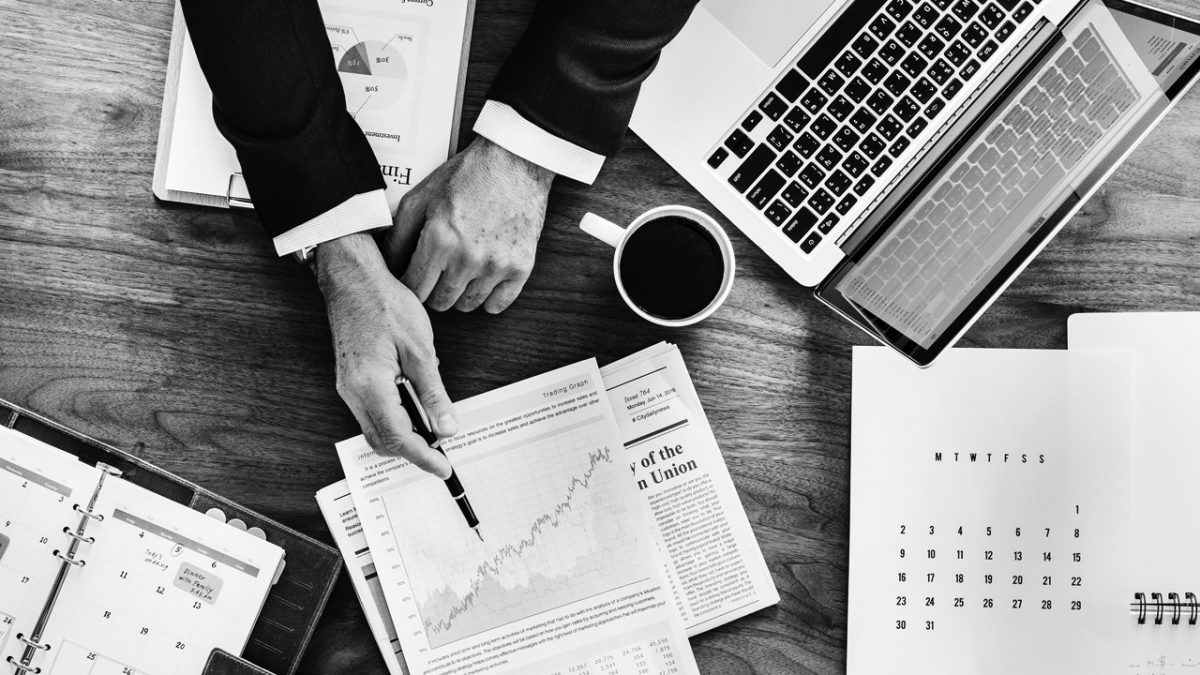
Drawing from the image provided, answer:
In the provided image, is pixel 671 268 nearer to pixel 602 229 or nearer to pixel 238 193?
pixel 602 229

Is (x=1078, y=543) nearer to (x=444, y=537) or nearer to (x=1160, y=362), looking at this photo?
(x=1160, y=362)

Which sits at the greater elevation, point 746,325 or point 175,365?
point 746,325

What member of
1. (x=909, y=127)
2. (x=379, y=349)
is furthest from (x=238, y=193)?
(x=909, y=127)

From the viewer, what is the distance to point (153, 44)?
0.99 meters

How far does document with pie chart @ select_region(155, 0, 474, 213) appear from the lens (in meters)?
0.97

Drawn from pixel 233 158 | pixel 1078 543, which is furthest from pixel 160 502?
pixel 1078 543

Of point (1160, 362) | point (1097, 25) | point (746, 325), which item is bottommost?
point (746, 325)

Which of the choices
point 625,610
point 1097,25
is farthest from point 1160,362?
point 625,610

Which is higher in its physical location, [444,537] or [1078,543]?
[1078,543]

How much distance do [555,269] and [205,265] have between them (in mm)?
388

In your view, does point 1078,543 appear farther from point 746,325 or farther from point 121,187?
point 121,187

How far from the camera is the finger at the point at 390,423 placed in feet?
2.96

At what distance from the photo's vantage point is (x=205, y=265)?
987 millimetres

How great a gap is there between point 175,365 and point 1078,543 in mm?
1007
